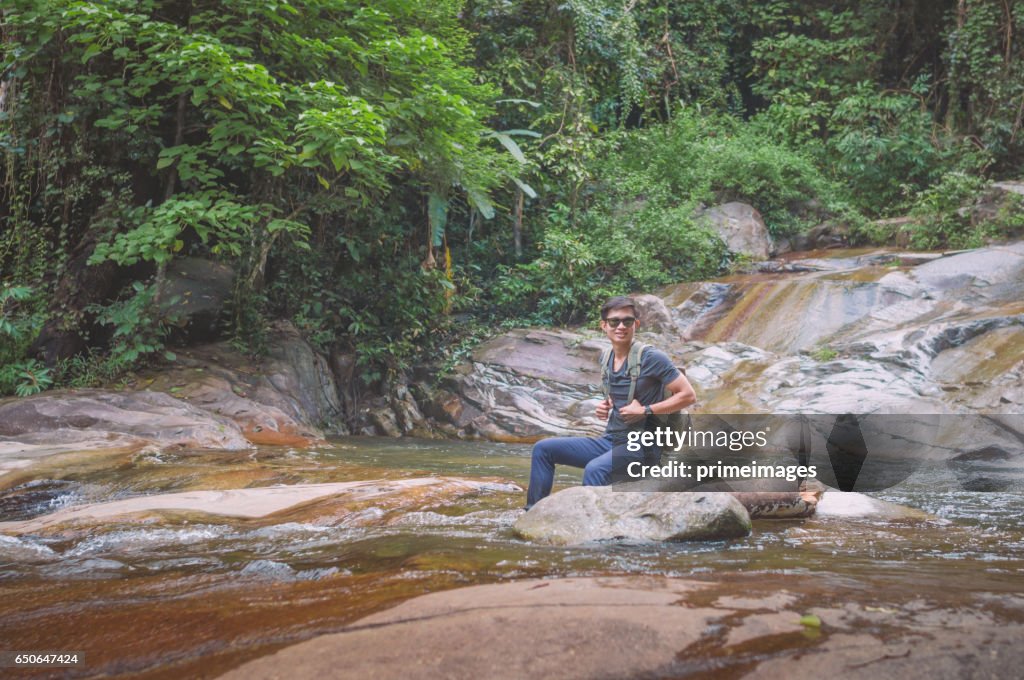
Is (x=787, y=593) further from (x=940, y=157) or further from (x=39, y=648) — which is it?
(x=940, y=157)

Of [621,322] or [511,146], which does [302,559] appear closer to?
[621,322]

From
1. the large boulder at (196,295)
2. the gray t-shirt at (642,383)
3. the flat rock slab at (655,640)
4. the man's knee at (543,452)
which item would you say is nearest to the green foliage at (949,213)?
the gray t-shirt at (642,383)

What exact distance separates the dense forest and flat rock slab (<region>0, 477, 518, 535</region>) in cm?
387

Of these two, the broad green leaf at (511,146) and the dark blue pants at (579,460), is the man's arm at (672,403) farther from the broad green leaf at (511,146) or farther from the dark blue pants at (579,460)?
the broad green leaf at (511,146)

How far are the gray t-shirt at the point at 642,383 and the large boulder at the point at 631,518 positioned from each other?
398 mm

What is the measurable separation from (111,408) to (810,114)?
1555cm

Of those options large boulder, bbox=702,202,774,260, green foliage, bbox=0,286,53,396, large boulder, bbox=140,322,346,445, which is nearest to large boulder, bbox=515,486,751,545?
large boulder, bbox=140,322,346,445

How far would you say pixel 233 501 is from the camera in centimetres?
434

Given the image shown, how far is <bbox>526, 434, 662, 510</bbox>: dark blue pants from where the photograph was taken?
4.05 m

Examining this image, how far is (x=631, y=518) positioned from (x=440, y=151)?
7.24 m

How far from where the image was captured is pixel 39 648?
2045 mm

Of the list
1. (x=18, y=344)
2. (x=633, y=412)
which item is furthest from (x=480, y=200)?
(x=633, y=412)

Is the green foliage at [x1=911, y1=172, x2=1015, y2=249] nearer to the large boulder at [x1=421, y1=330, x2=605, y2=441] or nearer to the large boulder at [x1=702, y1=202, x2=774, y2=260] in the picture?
the large boulder at [x1=702, y1=202, x2=774, y2=260]

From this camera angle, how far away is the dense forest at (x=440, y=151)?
7.84 m
